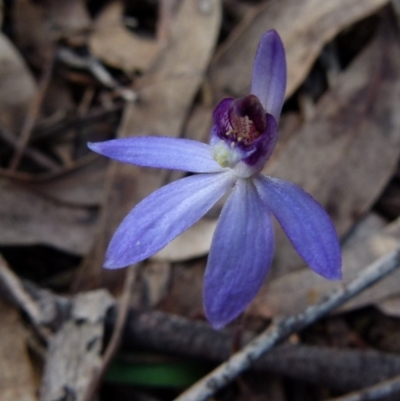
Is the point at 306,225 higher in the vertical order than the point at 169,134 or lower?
higher

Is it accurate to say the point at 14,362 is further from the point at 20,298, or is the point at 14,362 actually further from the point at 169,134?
the point at 169,134

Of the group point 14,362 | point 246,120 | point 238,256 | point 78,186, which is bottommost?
point 14,362

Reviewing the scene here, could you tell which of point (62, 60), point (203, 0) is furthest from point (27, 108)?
point (203, 0)

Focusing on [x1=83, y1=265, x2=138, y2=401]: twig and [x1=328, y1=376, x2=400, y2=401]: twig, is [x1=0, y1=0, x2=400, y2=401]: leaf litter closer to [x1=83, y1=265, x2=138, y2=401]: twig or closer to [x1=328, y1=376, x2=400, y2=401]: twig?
[x1=83, y1=265, x2=138, y2=401]: twig

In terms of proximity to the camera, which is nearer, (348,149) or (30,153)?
(348,149)

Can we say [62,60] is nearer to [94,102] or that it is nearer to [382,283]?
[94,102]

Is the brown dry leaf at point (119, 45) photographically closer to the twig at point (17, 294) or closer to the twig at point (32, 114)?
the twig at point (32, 114)

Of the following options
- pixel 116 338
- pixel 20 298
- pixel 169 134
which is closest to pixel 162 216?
pixel 116 338
